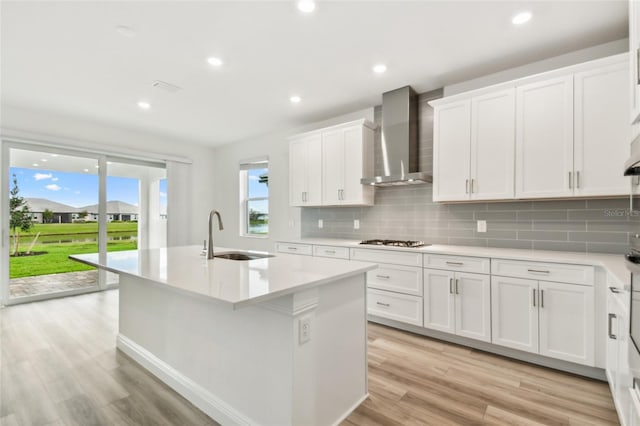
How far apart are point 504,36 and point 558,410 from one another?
2.68m

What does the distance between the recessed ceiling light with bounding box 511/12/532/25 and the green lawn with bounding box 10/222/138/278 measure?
19.1ft

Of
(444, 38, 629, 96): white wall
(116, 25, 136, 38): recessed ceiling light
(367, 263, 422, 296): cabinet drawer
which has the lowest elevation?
(367, 263, 422, 296): cabinet drawer

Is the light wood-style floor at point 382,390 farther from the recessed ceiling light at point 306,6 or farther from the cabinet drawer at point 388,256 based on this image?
the recessed ceiling light at point 306,6

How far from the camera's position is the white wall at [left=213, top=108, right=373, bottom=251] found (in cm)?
496

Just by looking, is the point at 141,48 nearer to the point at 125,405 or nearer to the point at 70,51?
the point at 70,51

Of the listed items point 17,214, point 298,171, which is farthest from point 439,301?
point 17,214

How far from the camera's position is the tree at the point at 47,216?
4.44 m

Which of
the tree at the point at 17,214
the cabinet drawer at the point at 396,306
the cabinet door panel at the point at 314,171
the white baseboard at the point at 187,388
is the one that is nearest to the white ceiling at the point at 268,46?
the cabinet door panel at the point at 314,171

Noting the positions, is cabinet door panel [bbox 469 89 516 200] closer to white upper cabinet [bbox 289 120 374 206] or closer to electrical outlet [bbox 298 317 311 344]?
white upper cabinet [bbox 289 120 374 206]

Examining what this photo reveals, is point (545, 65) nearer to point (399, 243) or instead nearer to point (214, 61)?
point (399, 243)

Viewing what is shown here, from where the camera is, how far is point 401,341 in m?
2.92

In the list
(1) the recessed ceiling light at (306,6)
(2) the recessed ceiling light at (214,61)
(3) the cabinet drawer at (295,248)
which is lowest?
(3) the cabinet drawer at (295,248)

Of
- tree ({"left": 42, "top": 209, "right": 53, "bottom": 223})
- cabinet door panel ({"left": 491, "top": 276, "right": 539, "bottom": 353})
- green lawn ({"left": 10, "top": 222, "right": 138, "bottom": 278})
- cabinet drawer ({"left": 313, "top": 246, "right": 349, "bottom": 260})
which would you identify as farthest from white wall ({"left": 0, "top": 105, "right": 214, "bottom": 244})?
cabinet door panel ({"left": 491, "top": 276, "right": 539, "bottom": 353})

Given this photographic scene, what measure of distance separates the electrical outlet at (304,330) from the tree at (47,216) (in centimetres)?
495
